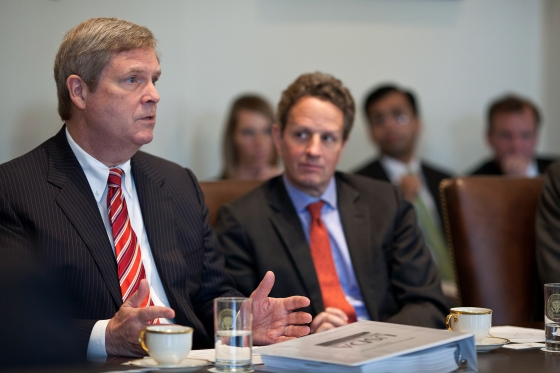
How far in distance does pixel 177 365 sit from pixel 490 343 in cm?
69

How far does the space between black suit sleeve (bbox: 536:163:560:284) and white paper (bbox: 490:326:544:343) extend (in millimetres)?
718

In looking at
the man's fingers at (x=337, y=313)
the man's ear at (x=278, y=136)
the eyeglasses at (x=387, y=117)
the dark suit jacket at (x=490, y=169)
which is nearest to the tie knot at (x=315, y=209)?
the man's ear at (x=278, y=136)

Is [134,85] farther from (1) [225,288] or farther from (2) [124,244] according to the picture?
(1) [225,288]

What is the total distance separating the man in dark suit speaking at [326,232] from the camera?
2504mm

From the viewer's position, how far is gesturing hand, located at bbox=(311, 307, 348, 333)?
228 cm

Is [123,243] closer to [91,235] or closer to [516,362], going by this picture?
[91,235]

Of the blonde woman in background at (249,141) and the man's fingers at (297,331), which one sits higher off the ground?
the blonde woman in background at (249,141)

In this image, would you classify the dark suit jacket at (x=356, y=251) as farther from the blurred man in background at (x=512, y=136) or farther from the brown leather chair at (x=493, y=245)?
the blurred man in background at (x=512, y=136)

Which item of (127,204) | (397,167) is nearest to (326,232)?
(127,204)

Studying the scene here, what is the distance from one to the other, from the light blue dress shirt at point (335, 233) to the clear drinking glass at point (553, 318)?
3.13ft

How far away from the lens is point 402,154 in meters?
4.41

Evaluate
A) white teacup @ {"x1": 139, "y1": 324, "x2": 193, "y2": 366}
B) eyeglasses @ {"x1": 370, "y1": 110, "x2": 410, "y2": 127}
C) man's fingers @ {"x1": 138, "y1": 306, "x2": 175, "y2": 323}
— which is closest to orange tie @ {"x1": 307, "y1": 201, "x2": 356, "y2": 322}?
man's fingers @ {"x1": 138, "y1": 306, "x2": 175, "y2": 323}

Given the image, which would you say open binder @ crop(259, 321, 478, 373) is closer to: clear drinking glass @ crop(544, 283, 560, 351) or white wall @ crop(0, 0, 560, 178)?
clear drinking glass @ crop(544, 283, 560, 351)

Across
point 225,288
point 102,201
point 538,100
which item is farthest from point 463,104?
point 102,201
